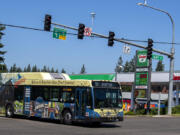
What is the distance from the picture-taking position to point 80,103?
19.3 metres

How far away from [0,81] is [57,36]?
5.39 m

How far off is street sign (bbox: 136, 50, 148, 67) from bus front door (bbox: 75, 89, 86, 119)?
15957 millimetres

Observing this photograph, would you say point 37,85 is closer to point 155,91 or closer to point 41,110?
point 41,110

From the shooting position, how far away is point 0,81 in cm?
2572

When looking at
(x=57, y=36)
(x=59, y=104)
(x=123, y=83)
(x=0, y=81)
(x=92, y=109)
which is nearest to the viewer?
(x=92, y=109)

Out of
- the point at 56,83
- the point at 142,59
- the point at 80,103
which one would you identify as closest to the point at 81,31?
the point at 56,83

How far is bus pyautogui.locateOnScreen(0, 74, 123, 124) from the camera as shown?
1902cm

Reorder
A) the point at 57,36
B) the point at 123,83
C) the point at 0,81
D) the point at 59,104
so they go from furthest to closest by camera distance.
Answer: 1. the point at 123,83
2. the point at 0,81
3. the point at 57,36
4. the point at 59,104

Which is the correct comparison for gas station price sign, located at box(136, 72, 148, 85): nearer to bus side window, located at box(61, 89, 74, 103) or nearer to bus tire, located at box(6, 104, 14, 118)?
bus tire, located at box(6, 104, 14, 118)

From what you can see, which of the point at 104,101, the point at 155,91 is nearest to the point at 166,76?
the point at 155,91

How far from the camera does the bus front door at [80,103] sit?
19.1 metres

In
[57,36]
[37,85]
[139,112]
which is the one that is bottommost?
[139,112]

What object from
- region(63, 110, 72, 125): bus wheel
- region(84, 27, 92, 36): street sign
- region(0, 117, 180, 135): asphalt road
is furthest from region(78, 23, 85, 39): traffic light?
region(0, 117, 180, 135): asphalt road

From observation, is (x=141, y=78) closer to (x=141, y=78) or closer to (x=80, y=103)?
(x=141, y=78)
